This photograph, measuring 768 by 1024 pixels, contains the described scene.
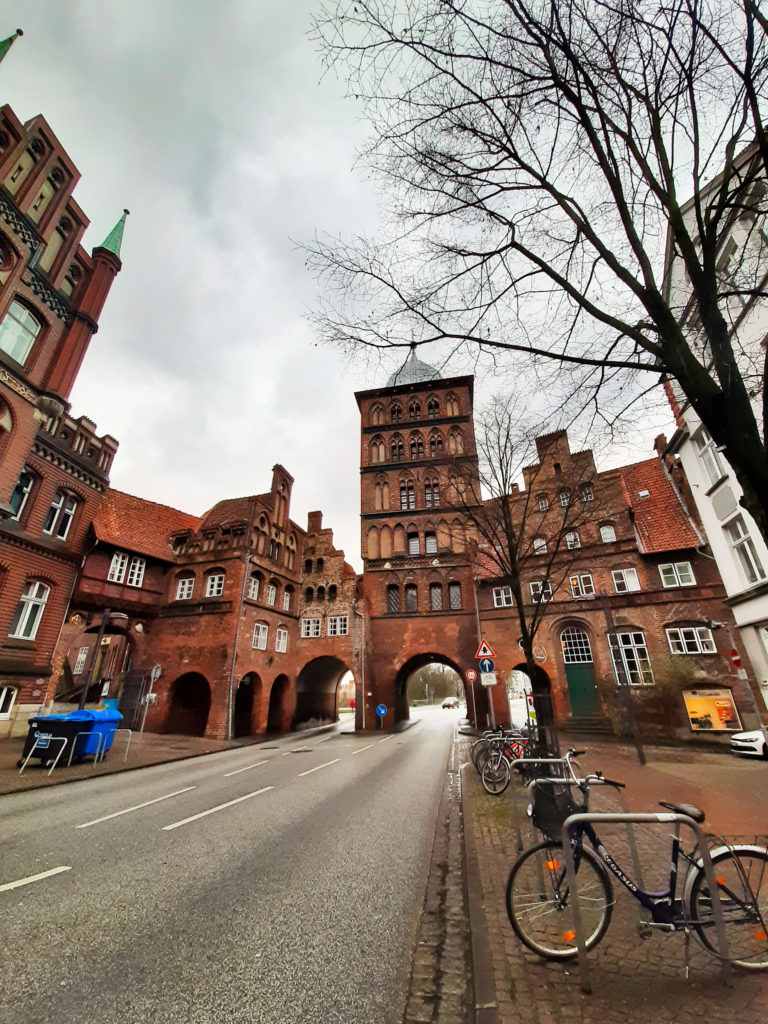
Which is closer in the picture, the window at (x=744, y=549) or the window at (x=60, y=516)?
the window at (x=744, y=549)

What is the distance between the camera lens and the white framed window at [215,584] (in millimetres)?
23375

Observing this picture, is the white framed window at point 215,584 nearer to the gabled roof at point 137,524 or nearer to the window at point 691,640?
the gabled roof at point 137,524

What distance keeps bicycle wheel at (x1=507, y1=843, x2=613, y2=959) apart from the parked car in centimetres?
1349

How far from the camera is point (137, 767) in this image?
12.7 metres

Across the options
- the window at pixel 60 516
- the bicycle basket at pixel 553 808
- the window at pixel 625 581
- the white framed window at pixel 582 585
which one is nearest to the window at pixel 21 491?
the window at pixel 60 516

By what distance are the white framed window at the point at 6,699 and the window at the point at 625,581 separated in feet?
85.9

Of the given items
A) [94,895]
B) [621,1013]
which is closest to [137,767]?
[94,895]

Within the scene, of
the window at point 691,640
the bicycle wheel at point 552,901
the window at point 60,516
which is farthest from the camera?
the window at point 691,640

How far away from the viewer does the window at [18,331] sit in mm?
16733

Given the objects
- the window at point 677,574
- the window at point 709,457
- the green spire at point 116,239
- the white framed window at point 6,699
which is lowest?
the white framed window at point 6,699

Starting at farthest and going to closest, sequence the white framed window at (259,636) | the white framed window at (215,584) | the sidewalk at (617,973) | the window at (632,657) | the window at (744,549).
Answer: the white framed window at (259,636) < the white framed window at (215,584) < the window at (632,657) < the window at (744,549) < the sidewalk at (617,973)

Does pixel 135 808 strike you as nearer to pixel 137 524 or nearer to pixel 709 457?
pixel 137 524

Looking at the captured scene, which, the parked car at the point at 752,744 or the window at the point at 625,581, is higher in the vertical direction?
the window at the point at 625,581

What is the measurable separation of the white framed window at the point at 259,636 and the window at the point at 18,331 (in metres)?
16.5
